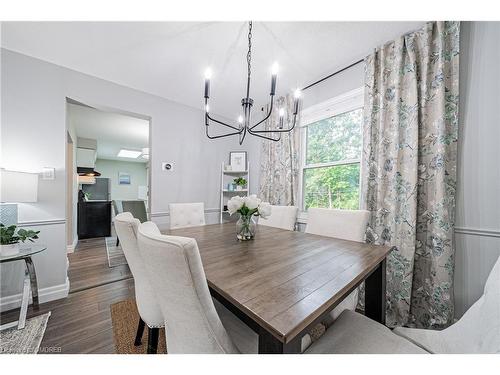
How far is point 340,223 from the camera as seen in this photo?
64.8 inches

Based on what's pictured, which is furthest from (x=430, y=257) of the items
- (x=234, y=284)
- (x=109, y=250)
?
(x=109, y=250)

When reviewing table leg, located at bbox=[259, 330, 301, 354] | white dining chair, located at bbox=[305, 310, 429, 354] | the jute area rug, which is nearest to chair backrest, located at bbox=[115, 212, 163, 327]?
the jute area rug

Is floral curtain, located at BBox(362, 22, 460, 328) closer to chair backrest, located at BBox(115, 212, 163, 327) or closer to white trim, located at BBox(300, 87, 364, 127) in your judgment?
white trim, located at BBox(300, 87, 364, 127)

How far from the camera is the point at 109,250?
145 inches

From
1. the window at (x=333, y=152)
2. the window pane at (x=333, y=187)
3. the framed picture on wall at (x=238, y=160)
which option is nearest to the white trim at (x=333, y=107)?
the window at (x=333, y=152)

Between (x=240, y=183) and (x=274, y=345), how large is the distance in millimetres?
2768

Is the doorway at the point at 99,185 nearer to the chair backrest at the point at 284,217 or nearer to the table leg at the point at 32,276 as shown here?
the table leg at the point at 32,276

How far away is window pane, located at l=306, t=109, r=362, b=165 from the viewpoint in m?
2.22

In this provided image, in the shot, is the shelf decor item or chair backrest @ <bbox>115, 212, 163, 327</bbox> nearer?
chair backrest @ <bbox>115, 212, 163, 327</bbox>

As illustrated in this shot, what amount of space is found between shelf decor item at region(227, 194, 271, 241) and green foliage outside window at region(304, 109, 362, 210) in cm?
127

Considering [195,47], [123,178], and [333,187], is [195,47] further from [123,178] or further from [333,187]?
[123,178]

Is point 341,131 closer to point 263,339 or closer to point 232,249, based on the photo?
point 232,249

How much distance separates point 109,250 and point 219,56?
12.7 ft

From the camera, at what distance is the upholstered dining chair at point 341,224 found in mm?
1511
